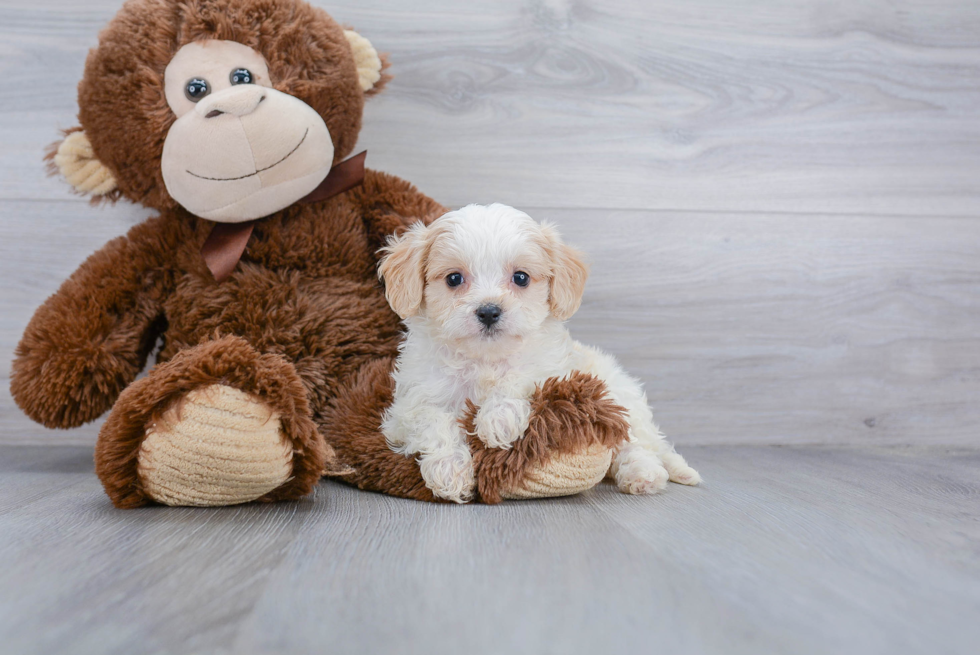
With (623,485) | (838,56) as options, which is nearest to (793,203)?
(838,56)

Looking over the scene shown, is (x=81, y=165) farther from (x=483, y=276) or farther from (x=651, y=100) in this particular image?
(x=651, y=100)

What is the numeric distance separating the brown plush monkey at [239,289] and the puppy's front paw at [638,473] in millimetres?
118

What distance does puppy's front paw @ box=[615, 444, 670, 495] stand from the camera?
3.68ft

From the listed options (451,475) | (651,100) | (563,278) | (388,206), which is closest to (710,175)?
(651,100)

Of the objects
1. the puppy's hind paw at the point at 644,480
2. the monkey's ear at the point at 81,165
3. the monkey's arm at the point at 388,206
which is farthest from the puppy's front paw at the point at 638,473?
the monkey's ear at the point at 81,165

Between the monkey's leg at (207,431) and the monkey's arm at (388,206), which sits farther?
the monkey's arm at (388,206)

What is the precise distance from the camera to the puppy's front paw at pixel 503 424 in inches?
39.9

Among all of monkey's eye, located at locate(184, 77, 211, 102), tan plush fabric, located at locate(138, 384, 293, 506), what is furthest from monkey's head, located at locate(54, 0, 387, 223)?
tan plush fabric, located at locate(138, 384, 293, 506)

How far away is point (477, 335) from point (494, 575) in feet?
1.32

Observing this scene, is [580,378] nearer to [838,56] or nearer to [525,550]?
[525,550]

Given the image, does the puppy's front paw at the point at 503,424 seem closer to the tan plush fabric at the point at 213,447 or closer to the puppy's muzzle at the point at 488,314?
the puppy's muzzle at the point at 488,314

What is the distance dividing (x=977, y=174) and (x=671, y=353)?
35.0 inches

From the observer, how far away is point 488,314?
103 centimetres

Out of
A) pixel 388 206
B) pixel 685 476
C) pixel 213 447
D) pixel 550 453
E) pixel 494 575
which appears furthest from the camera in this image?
pixel 388 206
